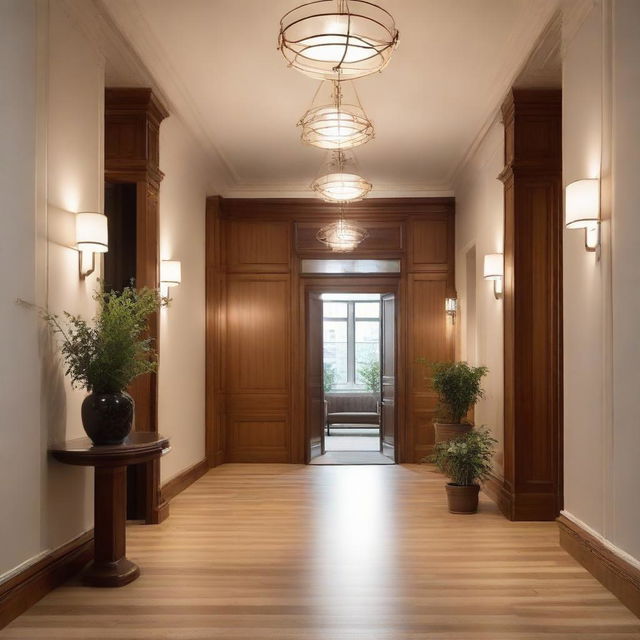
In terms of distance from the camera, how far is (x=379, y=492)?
8961 millimetres

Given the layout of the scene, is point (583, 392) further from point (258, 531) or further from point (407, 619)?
point (258, 531)

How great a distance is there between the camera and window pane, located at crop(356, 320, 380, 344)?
17375mm

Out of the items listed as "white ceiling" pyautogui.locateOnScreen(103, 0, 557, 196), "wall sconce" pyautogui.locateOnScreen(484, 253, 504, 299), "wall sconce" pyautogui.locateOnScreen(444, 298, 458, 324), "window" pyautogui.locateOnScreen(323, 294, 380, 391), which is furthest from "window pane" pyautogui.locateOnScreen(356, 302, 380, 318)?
"wall sconce" pyautogui.locateOnScreen(484, 253, 504, 299)

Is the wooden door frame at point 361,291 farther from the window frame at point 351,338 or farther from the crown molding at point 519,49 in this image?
the window frame at point 351,338

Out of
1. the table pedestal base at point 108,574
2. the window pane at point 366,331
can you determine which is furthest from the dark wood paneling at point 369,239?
the table pedestal base at point 108,574

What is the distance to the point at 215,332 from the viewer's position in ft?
36.2

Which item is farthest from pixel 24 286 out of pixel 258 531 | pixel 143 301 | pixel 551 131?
pixel 551 131

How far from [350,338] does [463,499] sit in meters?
9.76

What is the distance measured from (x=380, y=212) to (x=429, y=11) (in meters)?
5.86

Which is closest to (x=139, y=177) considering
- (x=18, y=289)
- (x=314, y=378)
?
(x=18, y=289)

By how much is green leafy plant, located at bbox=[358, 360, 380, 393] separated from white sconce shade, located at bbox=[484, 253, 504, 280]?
876cm

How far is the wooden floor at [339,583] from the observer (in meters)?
4.34

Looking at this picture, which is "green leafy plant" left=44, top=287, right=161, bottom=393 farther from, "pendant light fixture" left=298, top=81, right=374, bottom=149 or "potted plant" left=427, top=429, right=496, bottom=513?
"potted plant" left=427, top=429, right=496, bottom=513

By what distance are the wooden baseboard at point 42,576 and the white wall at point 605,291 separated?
134 inches
